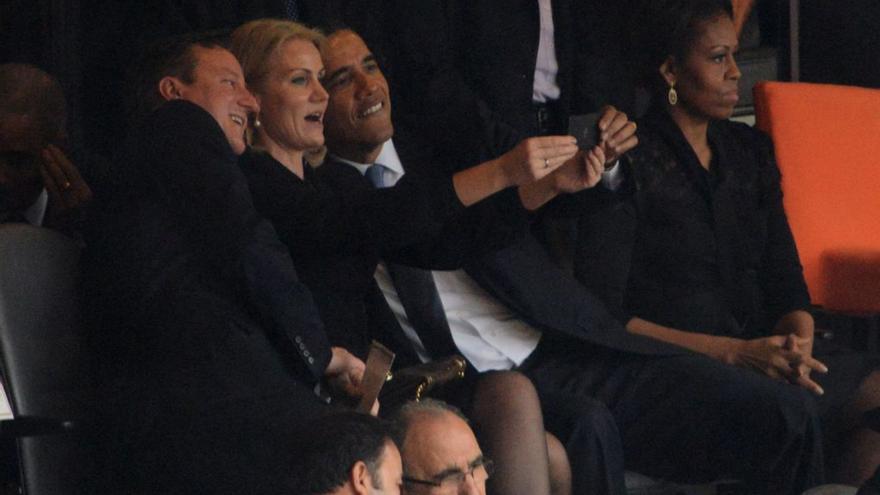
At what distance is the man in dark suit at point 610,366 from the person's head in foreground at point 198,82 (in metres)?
0.52

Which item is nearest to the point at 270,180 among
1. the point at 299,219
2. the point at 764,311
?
the point at 299,219

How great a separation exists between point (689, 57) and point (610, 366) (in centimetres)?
81

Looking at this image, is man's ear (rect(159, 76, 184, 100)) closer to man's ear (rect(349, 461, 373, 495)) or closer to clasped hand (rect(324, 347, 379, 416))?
clasped hand (rect(324, 347, 379, 416))

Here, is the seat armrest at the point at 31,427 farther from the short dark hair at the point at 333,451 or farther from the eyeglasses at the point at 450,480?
the eyeglasses at the point at 450,480

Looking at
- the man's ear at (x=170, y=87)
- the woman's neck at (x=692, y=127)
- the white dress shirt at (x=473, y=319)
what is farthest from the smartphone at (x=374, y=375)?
the woman's neck at (x=692, y=127)

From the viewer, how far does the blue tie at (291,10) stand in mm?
3594

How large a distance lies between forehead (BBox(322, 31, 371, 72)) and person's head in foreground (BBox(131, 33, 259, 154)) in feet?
1.75

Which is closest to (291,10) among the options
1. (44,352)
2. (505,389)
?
(505,389)

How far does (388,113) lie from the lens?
316 cm

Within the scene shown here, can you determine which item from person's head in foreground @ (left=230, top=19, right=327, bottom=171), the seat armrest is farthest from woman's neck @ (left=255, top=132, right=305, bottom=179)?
the seat armrest

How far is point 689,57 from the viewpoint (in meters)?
3.71

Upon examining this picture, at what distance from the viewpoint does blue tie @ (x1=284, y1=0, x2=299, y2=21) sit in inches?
141

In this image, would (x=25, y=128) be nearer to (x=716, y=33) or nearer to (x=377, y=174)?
(x=377, y=174)

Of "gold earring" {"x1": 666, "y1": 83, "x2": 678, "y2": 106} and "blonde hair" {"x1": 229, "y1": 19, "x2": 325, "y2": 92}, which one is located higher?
"blonde hair" {"x1": 229, "y1": 19, "x2": 325, "y2": 92}
